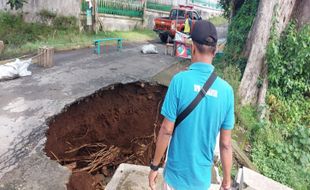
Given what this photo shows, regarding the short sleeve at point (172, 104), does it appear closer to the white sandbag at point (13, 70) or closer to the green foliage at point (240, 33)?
the white sandbag at point (13, 70)

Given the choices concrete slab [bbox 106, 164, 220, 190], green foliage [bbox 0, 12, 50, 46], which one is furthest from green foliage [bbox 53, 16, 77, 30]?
concrete slab [bbox 106, 164, 220, 190]

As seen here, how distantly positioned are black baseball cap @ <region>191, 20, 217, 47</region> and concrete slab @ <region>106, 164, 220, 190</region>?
223 centimetres

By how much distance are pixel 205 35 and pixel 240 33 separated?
7.86m

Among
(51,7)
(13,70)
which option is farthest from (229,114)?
(51,7)

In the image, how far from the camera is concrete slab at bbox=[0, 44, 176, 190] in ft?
12.1

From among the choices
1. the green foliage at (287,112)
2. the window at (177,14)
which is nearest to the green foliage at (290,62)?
the green foliage at (287,112)

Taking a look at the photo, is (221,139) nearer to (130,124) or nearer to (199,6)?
(130,124)

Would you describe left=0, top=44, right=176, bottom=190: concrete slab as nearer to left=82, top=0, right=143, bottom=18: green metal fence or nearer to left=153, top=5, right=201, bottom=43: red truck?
left=153, top=5, right=201, bottom=43: red truck

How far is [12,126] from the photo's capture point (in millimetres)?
4758

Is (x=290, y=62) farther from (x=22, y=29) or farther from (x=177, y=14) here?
(x=22, y=29)

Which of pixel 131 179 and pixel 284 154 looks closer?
pixel 131 179

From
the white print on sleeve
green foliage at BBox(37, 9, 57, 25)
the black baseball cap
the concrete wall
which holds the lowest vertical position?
the white print on sleeve

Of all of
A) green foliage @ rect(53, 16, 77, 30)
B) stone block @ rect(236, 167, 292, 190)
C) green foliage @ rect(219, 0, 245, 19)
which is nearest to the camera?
stone block @ rect(236, 167, 292, 190)

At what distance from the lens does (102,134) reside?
5641 mm
